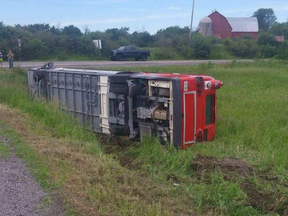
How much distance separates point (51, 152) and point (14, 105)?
261 inches

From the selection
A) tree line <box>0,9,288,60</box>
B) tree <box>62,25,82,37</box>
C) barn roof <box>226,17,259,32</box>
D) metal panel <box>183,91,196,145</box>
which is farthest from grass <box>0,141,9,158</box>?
barn roof <box>226,17,259,32</box>

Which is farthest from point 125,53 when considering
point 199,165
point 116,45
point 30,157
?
point 30,157

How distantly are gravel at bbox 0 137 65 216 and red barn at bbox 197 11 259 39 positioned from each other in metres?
68.7

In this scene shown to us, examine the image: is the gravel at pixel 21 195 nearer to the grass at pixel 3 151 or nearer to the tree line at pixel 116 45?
the grass at pixel 3 151

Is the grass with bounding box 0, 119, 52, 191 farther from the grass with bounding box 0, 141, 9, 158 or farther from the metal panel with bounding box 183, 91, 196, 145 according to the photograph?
the metal panel with bounding box 183, 91, 196, 145

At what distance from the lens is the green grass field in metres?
6.29

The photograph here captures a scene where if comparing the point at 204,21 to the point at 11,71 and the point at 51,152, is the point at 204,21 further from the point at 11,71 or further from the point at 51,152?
the point at 51,152

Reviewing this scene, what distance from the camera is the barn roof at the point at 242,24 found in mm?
79375

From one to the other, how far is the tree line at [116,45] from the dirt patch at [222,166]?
29553 millimetres

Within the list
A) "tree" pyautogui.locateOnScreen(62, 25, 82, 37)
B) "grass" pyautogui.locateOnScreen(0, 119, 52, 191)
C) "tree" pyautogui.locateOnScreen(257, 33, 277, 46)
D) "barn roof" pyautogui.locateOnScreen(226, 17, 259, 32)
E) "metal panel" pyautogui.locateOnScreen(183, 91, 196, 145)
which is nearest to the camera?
"grass" pyautogui.locateOnScreen(0, 119, 52, 191)

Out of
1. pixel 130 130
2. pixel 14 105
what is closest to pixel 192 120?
pixel 130 130

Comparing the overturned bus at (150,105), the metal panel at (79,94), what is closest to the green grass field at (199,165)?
the overturned bus at (150,105)

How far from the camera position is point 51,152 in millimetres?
7977

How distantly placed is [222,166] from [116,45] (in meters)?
42.8
